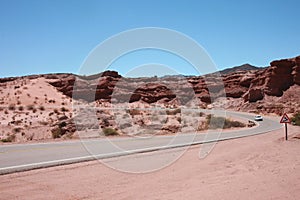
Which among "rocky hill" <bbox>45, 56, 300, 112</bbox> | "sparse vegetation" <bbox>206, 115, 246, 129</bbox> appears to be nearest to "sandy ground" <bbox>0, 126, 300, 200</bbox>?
"sparse vegetation" <bbox>206, 115, 246, 129</bbox>

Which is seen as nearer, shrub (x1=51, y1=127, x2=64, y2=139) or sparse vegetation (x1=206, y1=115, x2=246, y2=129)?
shrub (x1=51, y1=127, x2=64, y2=139)

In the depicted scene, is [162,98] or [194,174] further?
[162,98]

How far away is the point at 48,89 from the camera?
71625 mm

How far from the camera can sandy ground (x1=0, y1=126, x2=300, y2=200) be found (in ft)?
26.4

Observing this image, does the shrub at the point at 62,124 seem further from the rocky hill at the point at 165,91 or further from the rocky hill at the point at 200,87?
the rocky hill at the point at 200,87

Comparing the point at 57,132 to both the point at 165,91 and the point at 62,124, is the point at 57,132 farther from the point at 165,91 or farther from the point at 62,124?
the point at 165,91

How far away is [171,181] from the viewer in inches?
371

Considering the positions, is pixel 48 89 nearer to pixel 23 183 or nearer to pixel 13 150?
pixel 13 150

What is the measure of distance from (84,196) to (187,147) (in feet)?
30.3

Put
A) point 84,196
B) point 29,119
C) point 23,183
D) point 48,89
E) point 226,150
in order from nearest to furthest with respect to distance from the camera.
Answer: point 84,196
point 23,183
point 226,150
point 29,119
point 48,89

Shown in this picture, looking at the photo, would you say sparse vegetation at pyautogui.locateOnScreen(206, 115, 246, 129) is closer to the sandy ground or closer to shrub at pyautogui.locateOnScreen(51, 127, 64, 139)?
shrub at pyautogui.locateOnScreen(51, 127, 64, 139)

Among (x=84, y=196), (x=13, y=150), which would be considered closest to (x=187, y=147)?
(x=13, y=150)

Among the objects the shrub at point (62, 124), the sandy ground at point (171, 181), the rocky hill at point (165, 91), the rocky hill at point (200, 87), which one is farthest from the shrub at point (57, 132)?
the rocky hill at point (200, 87)

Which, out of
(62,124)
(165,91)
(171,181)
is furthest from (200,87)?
(171,181)
